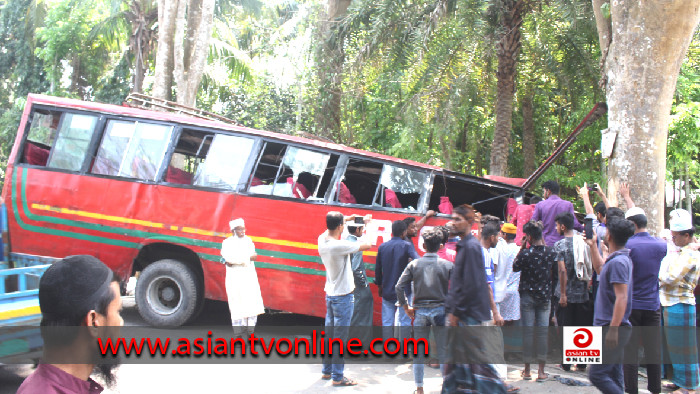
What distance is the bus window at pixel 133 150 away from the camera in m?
8.59

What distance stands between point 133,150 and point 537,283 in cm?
585

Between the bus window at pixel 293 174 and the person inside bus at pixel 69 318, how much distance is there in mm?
6079

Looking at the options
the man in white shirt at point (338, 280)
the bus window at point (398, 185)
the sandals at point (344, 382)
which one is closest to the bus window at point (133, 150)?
the bus window at point (398, 185)

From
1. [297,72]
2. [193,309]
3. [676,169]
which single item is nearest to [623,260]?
[193,309]

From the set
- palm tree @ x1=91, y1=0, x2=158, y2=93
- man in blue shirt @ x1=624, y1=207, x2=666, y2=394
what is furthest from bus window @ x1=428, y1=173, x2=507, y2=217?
palm tree @ x1=91, y1=0, x2=158, y2=93

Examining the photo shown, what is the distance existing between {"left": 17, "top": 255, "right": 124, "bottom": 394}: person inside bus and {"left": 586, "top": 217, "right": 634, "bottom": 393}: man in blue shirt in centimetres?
377

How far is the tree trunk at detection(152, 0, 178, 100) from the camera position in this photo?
13828mm

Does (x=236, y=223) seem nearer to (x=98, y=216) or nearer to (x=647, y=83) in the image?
(x=98, y=216)

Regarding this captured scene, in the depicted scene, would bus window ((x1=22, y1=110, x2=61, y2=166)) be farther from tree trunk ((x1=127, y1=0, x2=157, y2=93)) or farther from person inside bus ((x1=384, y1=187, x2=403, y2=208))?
tree trunk ((x1=127, y1=0, x2=157, y2=93))

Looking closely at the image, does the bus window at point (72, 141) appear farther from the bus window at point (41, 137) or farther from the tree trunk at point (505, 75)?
the tree trunk at point (505, 75)

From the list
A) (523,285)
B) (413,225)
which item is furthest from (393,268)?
(523,285)

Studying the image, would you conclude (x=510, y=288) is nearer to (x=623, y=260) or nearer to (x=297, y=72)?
(x=623, y=260)

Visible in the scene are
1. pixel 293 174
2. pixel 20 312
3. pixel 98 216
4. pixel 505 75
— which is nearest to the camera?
pixel 20 312

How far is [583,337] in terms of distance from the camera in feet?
20.9
